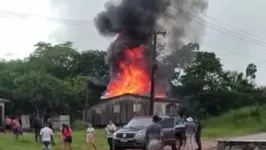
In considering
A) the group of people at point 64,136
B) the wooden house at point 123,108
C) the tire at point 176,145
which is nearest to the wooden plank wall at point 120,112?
the wooden house at point 123,108

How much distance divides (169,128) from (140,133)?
2.24 metres

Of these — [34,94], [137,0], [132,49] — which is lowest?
[34,94]

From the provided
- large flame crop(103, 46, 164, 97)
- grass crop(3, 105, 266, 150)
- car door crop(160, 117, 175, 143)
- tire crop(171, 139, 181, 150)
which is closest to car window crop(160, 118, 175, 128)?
car door crop(160, 117, 175, 143)

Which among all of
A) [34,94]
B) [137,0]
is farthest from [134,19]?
[34,94]

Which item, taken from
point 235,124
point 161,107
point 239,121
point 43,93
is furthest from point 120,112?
point 239,121

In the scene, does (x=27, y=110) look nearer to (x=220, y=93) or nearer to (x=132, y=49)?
(x=132, y=49)

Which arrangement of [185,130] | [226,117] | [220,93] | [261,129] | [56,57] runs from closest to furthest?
[185,130], [261,129], [226,117], [220,93], [56,57]

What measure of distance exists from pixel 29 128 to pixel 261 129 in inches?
825

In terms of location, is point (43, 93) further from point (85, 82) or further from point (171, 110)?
point (171, 110)

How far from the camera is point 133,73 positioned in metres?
52.8

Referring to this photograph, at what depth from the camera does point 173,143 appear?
26172 millimetres

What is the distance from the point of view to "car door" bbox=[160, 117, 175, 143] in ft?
82.9

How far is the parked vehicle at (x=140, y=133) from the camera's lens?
23.7 m

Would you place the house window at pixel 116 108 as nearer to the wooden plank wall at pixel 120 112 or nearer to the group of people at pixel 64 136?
the wooden plank wall at pixel 120 112
